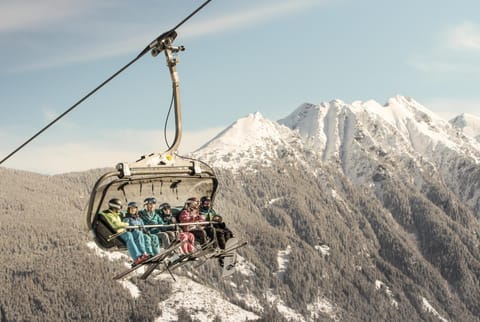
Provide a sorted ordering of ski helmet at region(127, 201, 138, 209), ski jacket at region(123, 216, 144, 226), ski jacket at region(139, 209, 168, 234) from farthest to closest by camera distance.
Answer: ski jacket at region(139, 209, 168, 234)
ski jacket at region(123, 216, 144, 226)
ski helmet at region(127, 201, 138, 209)

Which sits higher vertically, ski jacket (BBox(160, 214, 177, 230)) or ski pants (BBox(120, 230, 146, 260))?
ski jacket (BBox(160, 214, 177, 230))

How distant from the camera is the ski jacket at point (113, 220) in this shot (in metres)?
22.6

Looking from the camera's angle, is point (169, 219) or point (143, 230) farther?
point (169, 219)

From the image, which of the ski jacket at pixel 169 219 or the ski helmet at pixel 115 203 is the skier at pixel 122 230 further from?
the ski jacket at pixel 169 219

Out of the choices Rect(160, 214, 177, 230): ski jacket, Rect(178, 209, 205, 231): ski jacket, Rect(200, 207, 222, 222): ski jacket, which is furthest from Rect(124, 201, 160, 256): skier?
Rect(200, 207, 222, 222): ski jacket

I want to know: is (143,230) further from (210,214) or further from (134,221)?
(210,214)

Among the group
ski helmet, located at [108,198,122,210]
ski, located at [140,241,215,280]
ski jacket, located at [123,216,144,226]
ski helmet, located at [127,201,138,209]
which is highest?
ski helmet, located at [108,198,122,210]

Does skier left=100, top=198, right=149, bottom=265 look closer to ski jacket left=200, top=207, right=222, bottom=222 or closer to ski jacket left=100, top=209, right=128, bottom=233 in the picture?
ski jacket left=100, top=209, right=128, bottom=233

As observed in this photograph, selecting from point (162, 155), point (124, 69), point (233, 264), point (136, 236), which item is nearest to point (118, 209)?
point (136, 236)

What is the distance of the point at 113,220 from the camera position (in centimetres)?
2270

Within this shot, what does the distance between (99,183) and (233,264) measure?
545 centimetres

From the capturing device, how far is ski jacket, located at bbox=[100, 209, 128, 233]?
74.3 feet

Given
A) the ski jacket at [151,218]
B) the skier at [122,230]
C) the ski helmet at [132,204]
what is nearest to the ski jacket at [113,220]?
the skier at [122,230]

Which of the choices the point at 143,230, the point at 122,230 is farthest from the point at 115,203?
the point at 143,230
